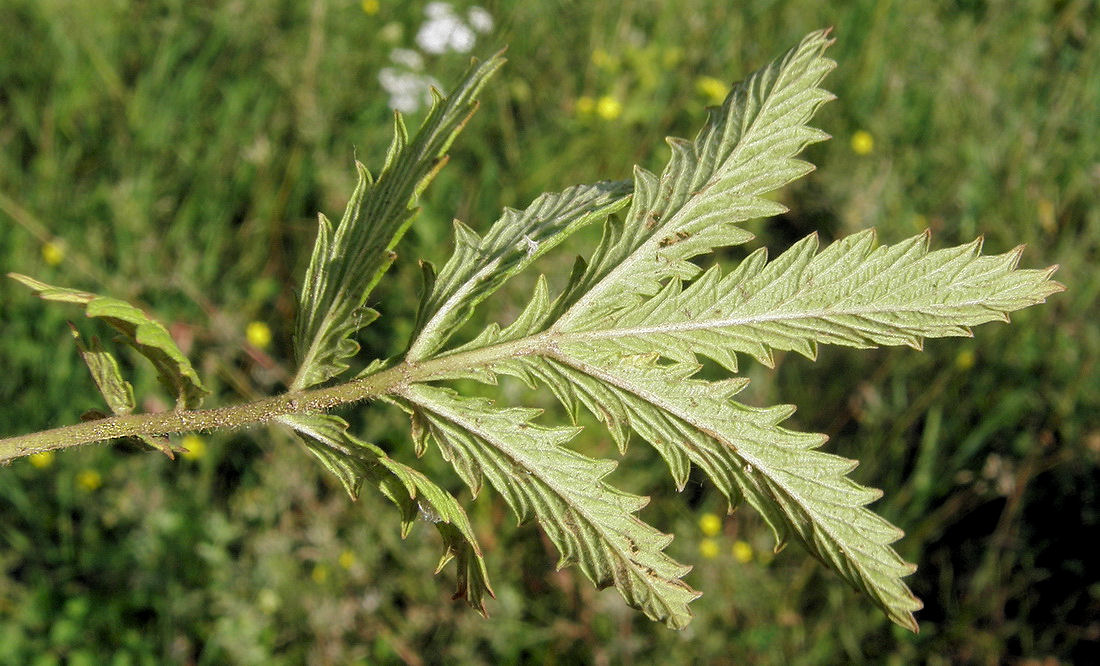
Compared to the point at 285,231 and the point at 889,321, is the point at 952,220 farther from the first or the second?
the point at 889,321

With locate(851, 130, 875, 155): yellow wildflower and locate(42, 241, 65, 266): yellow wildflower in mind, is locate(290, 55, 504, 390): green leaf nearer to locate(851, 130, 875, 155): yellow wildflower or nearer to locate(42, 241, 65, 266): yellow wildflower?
locate(42, 241, 65, 266): yellow wildflower

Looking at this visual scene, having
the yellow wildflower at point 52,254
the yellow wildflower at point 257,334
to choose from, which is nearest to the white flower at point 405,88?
the yellow wildflower at point 257,334

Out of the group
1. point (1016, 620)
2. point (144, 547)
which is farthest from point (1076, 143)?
point (144, 547)

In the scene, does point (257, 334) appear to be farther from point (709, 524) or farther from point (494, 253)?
point (494, 253)

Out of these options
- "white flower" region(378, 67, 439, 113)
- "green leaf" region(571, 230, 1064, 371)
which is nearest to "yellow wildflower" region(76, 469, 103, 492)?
"white flower" region(378, 67, 439, 113)

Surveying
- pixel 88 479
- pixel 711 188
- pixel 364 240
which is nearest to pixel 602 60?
pixel 88 479
